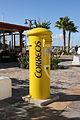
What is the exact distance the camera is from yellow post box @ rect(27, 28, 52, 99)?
416 centimetres

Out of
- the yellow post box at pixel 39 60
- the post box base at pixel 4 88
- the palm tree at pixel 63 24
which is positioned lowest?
the post box base at pixel 4 88

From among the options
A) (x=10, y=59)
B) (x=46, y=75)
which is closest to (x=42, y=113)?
(x=46, y=75)

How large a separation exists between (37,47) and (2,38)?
1147cm

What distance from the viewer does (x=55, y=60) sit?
9859mm

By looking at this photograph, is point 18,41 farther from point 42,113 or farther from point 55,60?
point 42,113

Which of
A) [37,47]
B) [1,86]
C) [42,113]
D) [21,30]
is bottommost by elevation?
[42,113]

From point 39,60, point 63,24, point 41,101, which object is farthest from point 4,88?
point 63,24

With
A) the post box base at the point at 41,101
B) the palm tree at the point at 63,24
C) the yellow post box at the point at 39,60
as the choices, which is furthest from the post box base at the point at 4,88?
the palm tree at the point at 63,24

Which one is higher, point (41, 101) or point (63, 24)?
point (63, 24)

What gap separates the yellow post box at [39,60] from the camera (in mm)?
4164

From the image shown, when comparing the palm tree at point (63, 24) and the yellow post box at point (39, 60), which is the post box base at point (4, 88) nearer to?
the yellow post box at point (39, 60)

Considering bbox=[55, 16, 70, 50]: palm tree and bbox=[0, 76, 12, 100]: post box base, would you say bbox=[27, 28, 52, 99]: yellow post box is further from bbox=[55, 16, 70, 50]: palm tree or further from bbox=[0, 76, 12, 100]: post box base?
bbox=[55, 16, 70, 50]: palm tree

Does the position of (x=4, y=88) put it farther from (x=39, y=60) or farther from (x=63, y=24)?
(x=63, y=24)

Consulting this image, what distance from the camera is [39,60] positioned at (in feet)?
13.7
